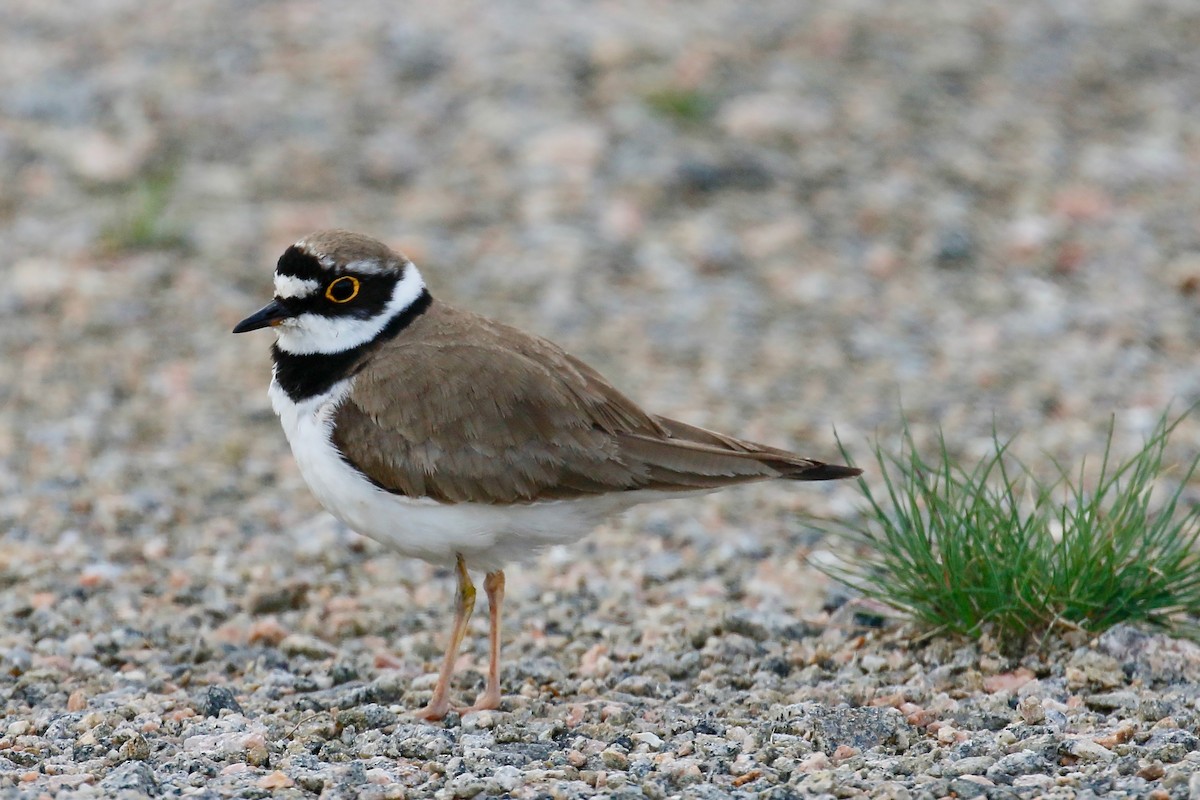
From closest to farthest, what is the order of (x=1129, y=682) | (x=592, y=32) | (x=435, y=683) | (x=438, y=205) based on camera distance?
(x=1129, y=682) → (x=435, y=683) → (x=438, y=205) → (x=592, y=32)

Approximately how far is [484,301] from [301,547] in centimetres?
266

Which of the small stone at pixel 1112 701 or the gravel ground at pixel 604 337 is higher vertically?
the gravel ground at pixel 604 337

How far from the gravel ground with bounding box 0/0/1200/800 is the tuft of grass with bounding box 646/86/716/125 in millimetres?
36

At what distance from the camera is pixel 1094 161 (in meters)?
10.8

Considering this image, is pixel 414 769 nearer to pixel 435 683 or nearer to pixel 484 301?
pixel 435 683

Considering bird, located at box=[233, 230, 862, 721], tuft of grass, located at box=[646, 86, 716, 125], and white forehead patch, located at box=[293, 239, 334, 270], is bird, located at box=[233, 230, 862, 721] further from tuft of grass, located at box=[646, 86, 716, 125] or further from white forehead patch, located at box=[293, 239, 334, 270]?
tuft of grass, located at box=[646, 86, 716, 125]

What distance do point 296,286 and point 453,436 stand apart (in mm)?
738

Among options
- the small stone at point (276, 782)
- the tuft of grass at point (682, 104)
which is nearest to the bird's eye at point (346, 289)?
the small stone at point (276, 782)

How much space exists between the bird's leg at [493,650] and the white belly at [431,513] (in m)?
0.22

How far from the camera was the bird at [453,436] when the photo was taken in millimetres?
4926

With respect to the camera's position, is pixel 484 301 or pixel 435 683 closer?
pixel 435 683

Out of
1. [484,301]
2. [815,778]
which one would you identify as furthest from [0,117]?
[815,778]

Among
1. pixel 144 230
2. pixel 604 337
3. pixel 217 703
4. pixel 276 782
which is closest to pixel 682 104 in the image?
pixel 604 337

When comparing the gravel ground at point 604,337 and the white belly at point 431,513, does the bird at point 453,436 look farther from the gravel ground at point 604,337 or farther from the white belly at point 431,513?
the gravel ground at point 604,337
